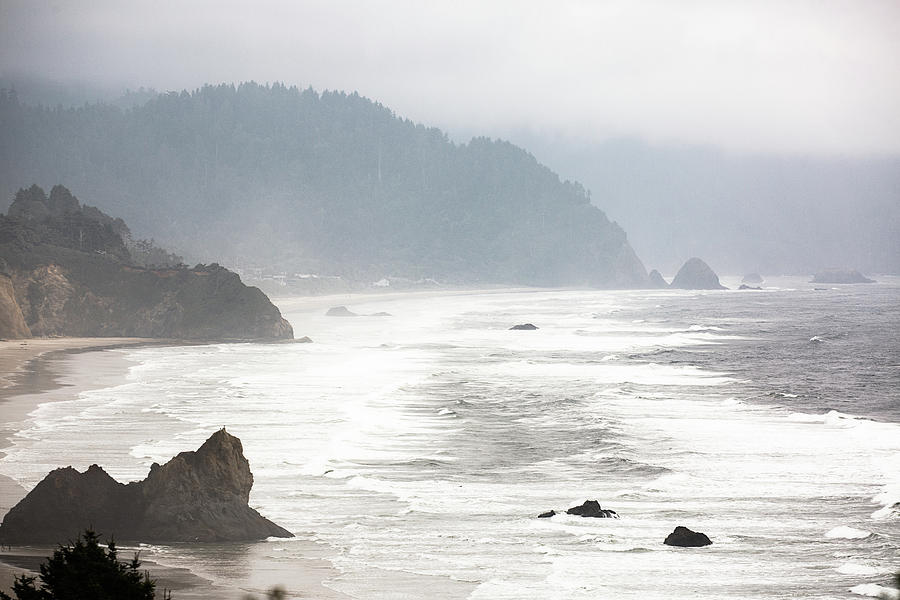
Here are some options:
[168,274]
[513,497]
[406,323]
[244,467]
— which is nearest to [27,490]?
[244,467]

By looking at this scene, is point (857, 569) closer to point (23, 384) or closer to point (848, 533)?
point (848, 533)

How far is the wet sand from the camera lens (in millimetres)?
18750

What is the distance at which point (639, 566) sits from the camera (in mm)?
20953

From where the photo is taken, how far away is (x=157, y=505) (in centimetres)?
2264

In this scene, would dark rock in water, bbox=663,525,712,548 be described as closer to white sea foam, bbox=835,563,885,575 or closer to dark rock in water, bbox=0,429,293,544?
white sea foam, bbox=835,563,885,575

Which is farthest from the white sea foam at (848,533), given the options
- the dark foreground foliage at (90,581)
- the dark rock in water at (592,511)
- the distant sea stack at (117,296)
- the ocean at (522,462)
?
the distant sea stack at (117,296)

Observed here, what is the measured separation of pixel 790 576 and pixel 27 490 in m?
17.8

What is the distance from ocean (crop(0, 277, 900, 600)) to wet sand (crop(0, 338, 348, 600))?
0.23 meters

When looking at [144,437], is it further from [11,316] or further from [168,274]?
[168,274]

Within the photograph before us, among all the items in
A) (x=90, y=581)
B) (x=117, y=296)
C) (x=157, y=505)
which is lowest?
(x=157, y=505)

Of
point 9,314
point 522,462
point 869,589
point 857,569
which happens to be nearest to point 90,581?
point 869,589

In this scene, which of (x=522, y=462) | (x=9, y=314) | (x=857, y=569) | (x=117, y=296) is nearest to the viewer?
(x=857, y=569)

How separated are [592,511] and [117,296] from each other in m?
72.5

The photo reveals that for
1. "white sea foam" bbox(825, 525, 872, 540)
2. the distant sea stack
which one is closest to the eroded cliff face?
the distant sea stack
